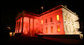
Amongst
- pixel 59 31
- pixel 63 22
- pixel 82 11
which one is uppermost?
pixel 82 11

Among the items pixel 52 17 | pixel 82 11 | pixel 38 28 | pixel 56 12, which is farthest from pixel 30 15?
pixel 82 11

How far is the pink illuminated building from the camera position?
1507cm

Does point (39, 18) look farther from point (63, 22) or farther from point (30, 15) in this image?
point (63, 22)

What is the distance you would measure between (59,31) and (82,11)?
31.0 feet

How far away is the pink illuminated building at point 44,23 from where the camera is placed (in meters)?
15.1

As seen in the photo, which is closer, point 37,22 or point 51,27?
point 51,27

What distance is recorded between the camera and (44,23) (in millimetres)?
19562

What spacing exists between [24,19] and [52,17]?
27.3ft

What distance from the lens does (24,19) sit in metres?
17.2

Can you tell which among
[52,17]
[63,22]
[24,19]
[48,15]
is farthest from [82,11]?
[24,19]

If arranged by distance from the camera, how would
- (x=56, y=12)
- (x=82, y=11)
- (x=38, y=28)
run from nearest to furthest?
1. (x=82, y=11)
2. (x=56, y=12)
3. (x=38, y=28)

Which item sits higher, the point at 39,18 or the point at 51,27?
the point at 39,18

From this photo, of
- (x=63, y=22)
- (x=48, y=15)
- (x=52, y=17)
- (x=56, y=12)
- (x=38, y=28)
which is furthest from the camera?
(x=38, y=28)

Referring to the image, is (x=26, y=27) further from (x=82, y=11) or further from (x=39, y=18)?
(x=82, y=11)
